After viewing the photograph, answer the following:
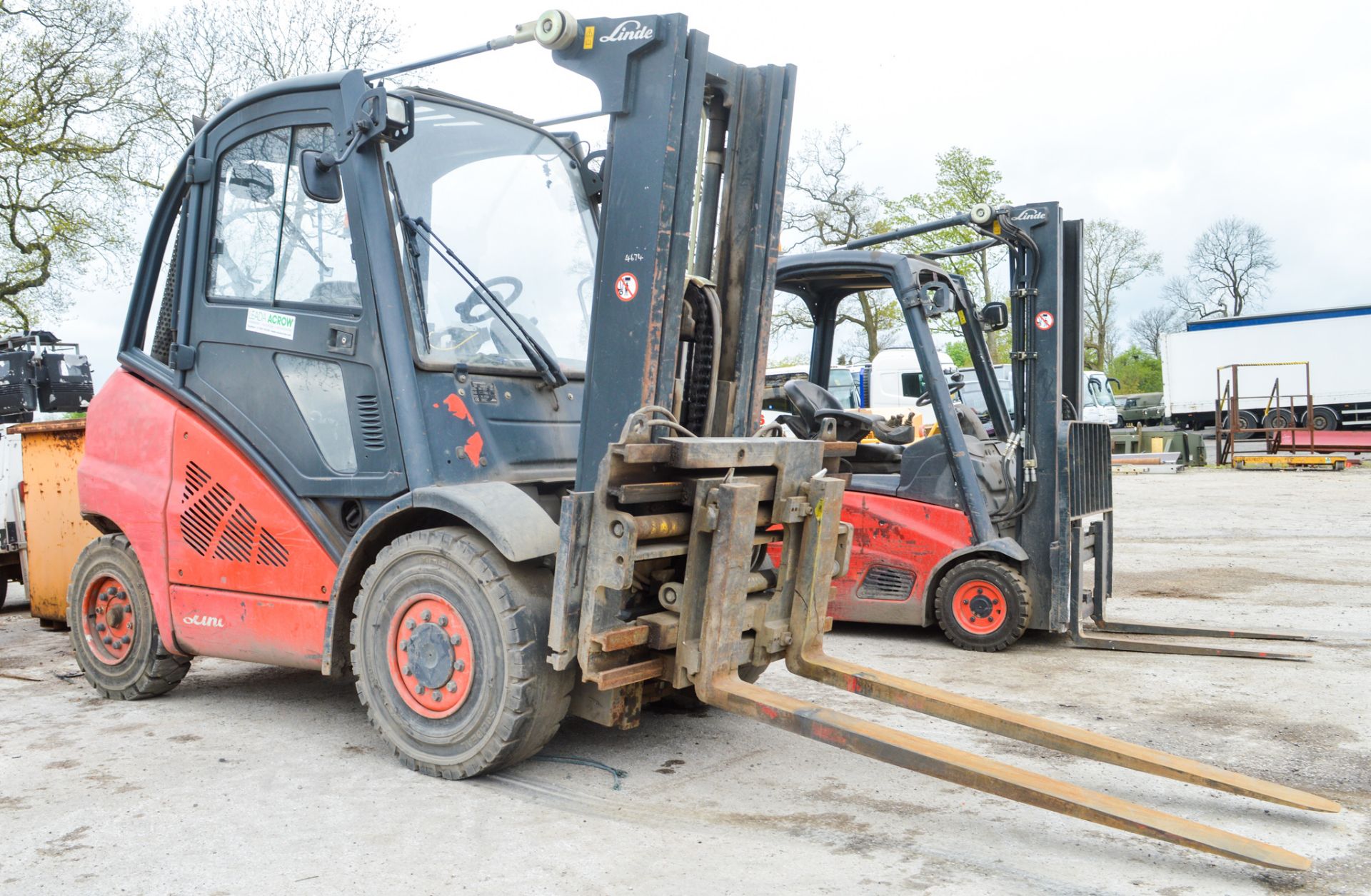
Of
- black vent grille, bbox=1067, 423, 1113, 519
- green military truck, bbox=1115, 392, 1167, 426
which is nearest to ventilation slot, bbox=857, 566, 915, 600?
black vent grille, bbox=1067, 423, 1113, 519

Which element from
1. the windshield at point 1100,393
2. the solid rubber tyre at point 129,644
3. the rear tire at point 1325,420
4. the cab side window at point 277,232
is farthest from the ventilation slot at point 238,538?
the rear tire at point 1325,420

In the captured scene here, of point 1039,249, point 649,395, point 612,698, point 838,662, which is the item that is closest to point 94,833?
point 612,698

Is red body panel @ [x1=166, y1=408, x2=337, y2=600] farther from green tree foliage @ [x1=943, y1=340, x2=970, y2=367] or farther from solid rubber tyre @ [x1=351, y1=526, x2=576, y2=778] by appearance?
green tree foliage @ [x1=943, y1=340, x2=970, y2=367]

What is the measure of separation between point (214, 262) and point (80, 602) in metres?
1.91

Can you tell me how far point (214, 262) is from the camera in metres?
5.30

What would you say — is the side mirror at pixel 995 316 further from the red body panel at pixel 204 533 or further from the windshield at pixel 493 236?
the red body panel at pixel 204 533

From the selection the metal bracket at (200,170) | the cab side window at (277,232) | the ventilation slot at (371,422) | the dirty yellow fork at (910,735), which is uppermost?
the metal bracket at (200,170)

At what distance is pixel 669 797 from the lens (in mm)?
4176

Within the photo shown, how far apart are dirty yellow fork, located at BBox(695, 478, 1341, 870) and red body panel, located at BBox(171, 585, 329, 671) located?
1.74 metres

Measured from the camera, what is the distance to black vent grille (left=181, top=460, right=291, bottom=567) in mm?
4953

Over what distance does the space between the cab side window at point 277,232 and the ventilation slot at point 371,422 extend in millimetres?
407

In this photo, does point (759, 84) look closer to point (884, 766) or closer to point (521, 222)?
point (521, 222)

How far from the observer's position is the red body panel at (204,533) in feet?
15.9

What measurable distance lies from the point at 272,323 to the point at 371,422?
78 centimetres
